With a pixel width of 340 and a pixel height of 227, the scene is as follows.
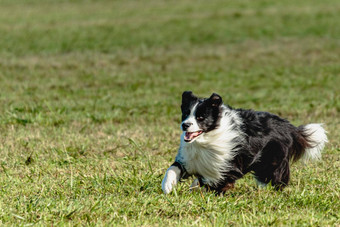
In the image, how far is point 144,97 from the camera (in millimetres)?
13148

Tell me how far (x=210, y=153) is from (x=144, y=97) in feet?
24.0

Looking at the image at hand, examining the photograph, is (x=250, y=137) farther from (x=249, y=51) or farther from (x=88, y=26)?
(x=88, y=26)

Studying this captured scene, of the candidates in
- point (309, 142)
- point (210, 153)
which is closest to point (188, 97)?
point (210, 153)

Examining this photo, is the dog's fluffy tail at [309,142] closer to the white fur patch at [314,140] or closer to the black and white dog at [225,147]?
the white fur patch at [314,140]

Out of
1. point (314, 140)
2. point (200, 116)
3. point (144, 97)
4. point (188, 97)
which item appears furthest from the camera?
point (144, 97)

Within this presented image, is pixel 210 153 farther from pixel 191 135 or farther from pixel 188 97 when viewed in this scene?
pixel 188 97

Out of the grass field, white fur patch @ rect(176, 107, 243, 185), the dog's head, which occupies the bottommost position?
the grass field

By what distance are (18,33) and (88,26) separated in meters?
3.24

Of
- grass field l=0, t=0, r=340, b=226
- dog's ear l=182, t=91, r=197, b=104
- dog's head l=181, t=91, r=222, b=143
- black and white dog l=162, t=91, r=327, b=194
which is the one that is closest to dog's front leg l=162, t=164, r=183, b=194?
black and white dog l=162, t=91, r=327, b=194

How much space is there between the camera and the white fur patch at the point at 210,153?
234 inches

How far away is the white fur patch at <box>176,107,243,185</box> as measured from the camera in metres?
5.95

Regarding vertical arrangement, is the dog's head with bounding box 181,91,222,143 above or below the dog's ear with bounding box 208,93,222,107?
below

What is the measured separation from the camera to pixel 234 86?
48.8 feet

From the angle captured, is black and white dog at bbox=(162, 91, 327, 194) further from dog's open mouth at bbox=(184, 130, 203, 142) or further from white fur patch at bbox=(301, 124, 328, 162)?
white fur patch at bbox=(301, 124, 328, 162)
